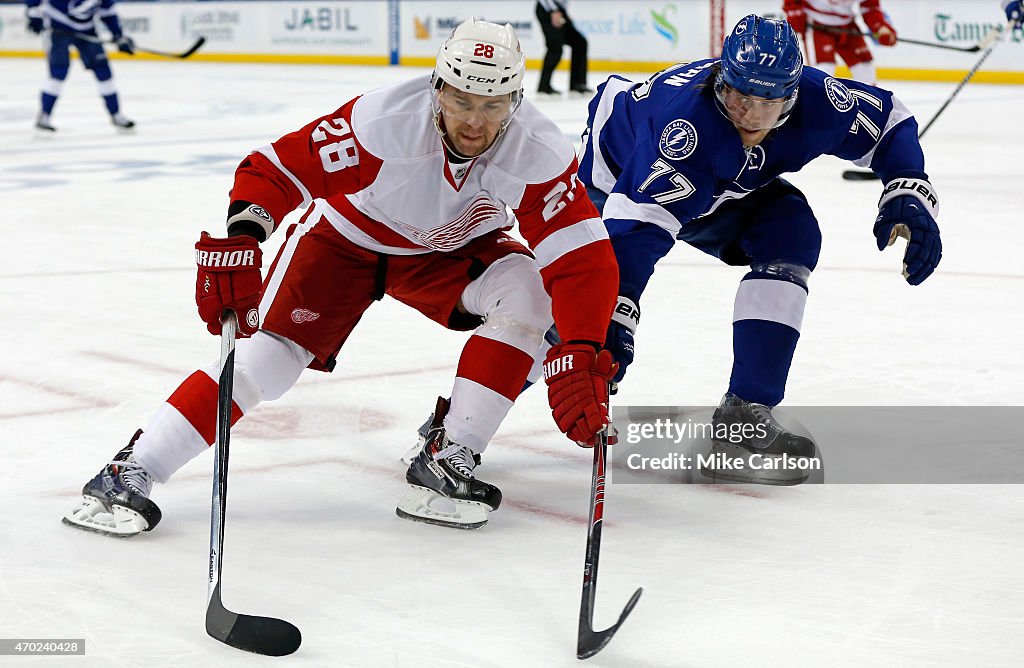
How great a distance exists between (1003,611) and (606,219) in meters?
1.00

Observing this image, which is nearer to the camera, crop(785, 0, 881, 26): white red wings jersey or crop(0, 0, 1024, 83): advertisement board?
crop(785, 0, 881, 26): white red wings jersey

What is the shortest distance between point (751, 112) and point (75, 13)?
26.4 ft

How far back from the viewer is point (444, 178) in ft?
7.68

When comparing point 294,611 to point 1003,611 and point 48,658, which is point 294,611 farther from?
point 1003,611

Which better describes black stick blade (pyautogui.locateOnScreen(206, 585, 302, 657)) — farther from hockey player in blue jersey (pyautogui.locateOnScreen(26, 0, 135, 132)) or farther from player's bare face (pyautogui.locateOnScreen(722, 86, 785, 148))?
hockey player in blue jersey (pyautogui.locateOnScreen(26, 0, 135, 132))

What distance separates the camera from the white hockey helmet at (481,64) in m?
2.13

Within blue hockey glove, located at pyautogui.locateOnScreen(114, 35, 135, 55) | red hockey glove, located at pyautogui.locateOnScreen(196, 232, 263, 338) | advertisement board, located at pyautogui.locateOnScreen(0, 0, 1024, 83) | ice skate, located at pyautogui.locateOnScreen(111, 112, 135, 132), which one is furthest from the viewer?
advertisement board, located at pyautogui.locateOnScreen(0, 0, 1024, 83)

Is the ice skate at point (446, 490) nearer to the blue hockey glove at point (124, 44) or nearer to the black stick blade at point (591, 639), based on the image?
the black stick blade at point (591, 639)

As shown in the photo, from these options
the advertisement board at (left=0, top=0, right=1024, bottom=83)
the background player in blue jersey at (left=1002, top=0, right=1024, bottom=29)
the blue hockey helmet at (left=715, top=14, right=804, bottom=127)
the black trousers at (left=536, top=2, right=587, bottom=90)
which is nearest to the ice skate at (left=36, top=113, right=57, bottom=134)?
the black trousers at (left=536, top=2, right=587, bottom=90)

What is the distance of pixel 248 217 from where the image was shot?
2137mm

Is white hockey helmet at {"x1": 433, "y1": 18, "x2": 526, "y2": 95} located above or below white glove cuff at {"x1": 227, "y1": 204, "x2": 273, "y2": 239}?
above

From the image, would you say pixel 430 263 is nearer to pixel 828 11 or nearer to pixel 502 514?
pixel 502 514

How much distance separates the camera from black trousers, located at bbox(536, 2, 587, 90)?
37.6ft

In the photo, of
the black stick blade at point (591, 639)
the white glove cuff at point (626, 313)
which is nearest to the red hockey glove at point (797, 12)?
the white glove cuff at point (626, 313)
